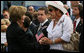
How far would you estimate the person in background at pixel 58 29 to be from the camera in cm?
410

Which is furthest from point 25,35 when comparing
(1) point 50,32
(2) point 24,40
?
(1) point 50,32

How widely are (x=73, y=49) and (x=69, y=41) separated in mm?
156

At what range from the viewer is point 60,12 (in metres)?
4.27

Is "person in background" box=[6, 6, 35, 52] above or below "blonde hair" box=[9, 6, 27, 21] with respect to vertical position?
below

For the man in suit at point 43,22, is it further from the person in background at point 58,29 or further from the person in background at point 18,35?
the person in background at point 18,35

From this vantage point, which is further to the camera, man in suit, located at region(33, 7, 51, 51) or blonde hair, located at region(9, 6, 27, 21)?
man in suit, located at region(33, 7, 51, 51)

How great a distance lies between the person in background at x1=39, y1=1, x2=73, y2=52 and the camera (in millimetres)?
4098

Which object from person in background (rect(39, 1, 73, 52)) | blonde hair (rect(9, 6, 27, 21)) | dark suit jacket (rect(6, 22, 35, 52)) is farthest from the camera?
person in background (rect(39, 1, 73, 52))

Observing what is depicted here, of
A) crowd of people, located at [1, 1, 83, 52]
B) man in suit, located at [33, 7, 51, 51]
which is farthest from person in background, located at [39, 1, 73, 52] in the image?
man in suit, located at [33, 7, 51, 51]

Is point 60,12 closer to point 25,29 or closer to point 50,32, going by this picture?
point 50,32

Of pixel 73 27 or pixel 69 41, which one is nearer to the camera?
pixel 69 41

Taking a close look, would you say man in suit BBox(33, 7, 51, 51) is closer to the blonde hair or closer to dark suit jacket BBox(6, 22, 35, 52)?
dark suit jacket BBox(6, 22, 35, 52)

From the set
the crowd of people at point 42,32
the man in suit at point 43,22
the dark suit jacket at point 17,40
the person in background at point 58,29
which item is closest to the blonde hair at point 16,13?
the crowd of people at point 42,32

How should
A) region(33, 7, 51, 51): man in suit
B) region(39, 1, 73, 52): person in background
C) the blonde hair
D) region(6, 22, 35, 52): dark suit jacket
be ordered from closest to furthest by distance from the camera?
region(6, 22, 35, 52): dark suit jacket → the blonde hair → region(39, 1, 73, 52): person in background → region(33, 7, 51, 51): man in suit
